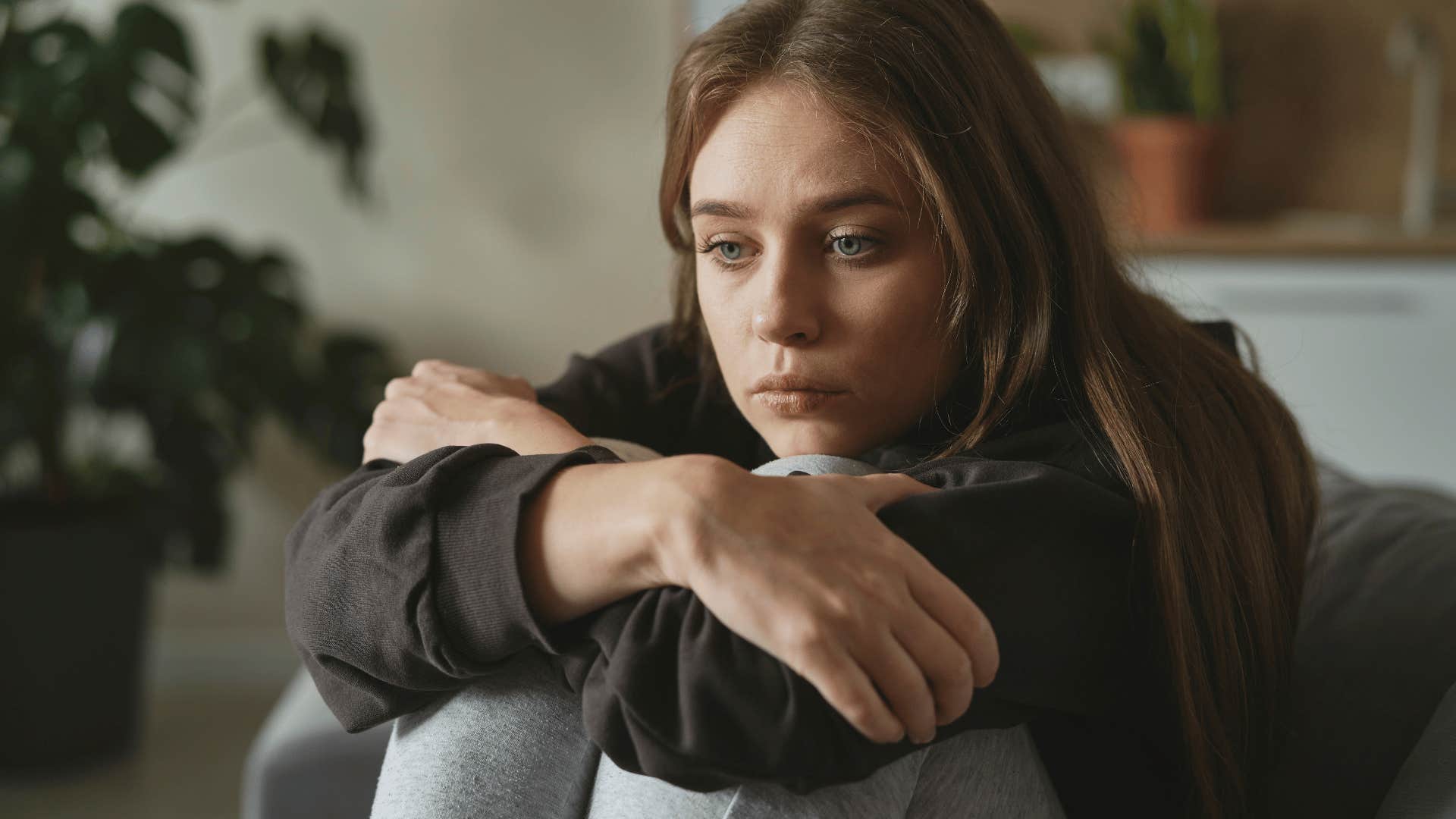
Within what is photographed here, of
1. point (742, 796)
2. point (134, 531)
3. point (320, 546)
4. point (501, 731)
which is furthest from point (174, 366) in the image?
point (742, 796)

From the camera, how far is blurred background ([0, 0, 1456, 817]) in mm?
2236

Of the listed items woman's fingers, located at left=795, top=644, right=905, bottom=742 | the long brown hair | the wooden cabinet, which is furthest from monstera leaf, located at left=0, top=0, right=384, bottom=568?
woman's fingers, located at left=795, top=644, right=905, bottom=742

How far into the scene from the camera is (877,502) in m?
0.75

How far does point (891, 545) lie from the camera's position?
0.69 m

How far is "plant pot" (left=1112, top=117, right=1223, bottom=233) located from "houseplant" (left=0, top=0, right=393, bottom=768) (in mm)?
1566

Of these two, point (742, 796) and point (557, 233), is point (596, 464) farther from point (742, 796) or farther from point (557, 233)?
point (557, 233)

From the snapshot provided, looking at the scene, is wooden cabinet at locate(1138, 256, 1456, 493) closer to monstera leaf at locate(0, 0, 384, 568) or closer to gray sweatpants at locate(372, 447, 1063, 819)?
monstera leaf at locate(0, 0, 384, 568)

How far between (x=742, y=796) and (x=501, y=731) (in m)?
0.17

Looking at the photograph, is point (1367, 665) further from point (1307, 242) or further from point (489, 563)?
point (1307, 242)

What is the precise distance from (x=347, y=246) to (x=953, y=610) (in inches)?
98.5

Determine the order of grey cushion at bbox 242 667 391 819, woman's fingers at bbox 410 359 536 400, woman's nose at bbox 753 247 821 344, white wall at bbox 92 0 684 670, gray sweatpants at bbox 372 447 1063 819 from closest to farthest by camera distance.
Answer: gray sweatpants at bbox 372 447 1063 819
woman's nose at bbox 753 247 821 344
woman's fingers at bbox 410 359 536 400
grey cushion at bbox 242 667 391 819
white wall at bbox 92 0 684 670

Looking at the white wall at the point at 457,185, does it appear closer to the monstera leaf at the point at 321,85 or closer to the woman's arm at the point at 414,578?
the monstera leaf at the point at 321,85

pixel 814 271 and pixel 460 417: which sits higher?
pixel 814 271

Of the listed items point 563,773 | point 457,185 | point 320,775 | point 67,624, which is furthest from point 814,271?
point 457,185
